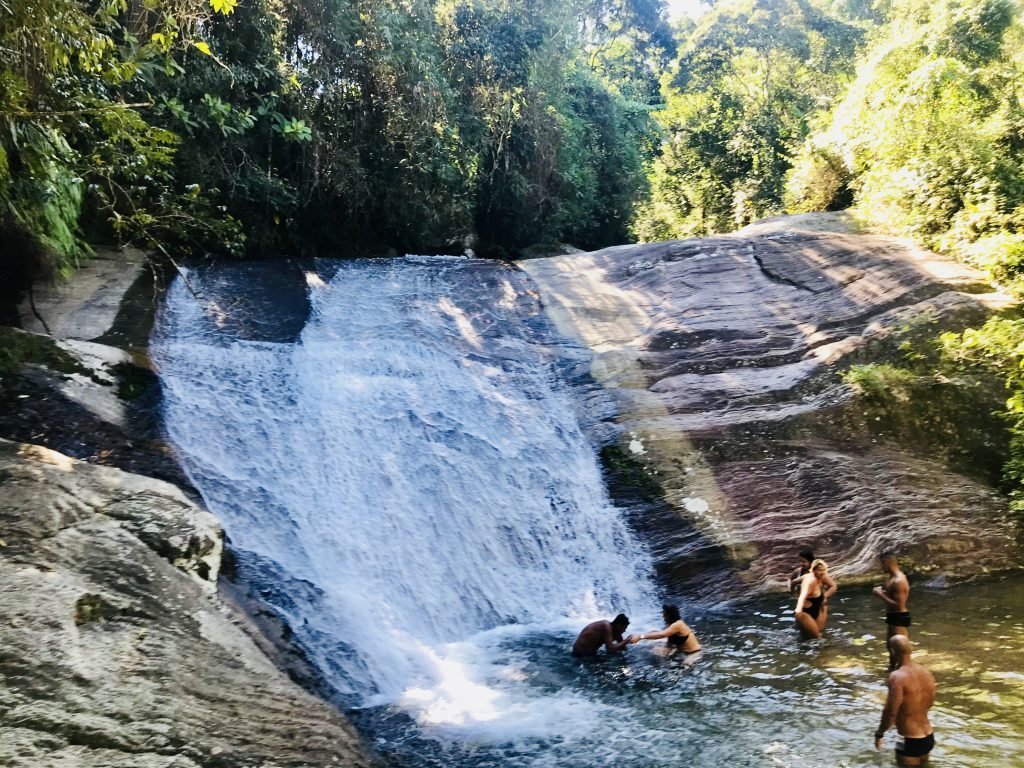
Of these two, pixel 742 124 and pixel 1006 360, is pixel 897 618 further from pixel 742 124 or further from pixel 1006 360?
pixel 742 124

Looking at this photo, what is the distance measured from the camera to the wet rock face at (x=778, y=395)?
10.9 meters

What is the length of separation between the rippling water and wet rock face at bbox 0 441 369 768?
4.05 feet

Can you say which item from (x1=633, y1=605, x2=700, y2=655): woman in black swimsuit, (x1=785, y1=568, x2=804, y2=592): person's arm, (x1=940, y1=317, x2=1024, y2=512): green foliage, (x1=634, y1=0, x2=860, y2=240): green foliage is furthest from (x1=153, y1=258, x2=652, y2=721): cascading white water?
(x1=634, y1=0, x2=860, y2=240): green foliage

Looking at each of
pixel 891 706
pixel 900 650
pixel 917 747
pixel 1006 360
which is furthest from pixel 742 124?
pixel 917 747

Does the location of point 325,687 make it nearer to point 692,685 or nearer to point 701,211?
point 692,685

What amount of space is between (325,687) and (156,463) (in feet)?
11.3

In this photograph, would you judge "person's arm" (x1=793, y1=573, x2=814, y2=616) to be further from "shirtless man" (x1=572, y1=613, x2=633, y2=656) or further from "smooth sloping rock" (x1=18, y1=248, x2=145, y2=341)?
"smooth sloping rock" (x1=18, y1=248, x2=145, y2=341)

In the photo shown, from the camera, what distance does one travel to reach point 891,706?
5.86 meters

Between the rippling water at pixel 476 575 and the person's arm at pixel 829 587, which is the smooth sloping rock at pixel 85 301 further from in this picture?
the person's arm at pixel 829 587

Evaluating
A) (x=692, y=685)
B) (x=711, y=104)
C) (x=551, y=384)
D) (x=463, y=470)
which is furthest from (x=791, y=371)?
(x=711, y=104)

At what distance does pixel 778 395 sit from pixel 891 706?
720 centimetres

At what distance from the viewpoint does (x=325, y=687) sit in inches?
298

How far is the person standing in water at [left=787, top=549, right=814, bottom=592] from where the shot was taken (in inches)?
377

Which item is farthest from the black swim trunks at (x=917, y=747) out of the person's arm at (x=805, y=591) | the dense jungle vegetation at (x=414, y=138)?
the dense jungle vegetation at (x=414, y=138)
